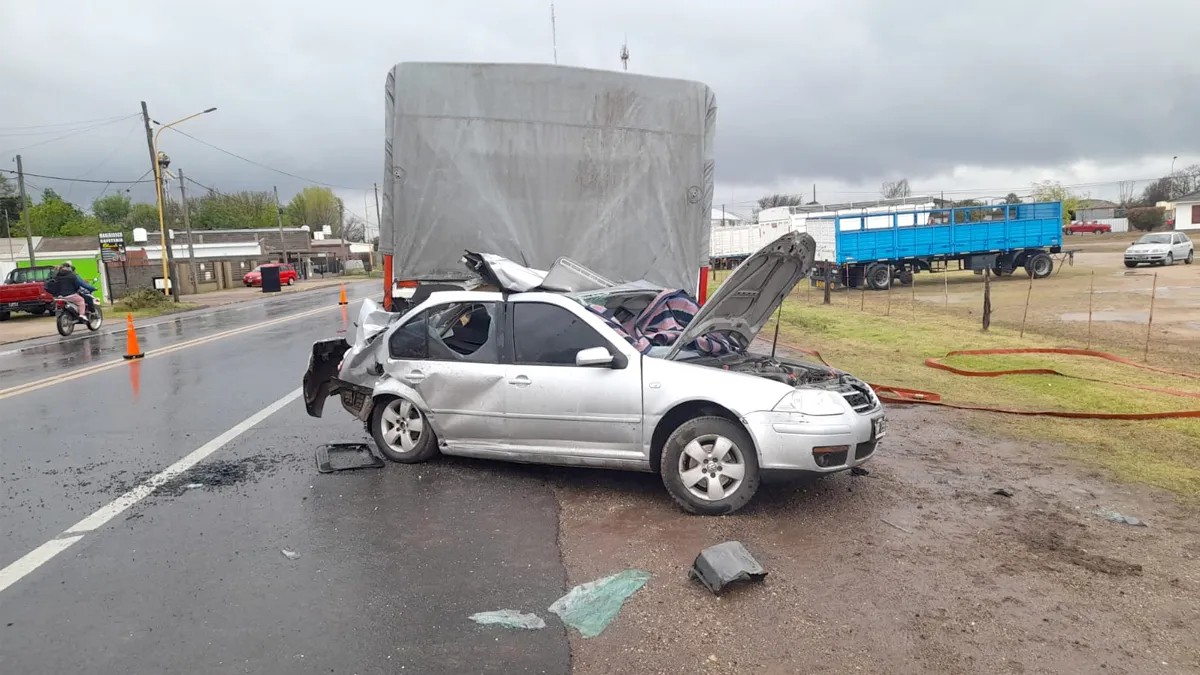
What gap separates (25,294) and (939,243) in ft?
103

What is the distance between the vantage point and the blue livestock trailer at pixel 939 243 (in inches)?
1152

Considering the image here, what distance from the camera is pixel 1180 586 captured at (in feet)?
13.3

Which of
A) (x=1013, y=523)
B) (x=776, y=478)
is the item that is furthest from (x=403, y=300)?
(x=1013, y=523)

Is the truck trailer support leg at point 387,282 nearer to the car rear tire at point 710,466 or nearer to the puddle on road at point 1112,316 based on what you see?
the car rear tire at point 710,466

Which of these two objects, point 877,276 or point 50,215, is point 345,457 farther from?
point 50,215

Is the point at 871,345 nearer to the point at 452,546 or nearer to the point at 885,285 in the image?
the point at 452,546

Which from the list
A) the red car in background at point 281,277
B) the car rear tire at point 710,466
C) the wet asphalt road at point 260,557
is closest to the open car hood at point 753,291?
the car rear tire at point 710,466

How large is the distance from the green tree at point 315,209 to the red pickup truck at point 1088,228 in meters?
91.1

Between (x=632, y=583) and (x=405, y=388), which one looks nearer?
(x=632, y=583)

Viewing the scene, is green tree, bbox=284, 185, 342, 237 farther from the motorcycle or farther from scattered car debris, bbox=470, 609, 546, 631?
scattered car debris, bbox=470, 609, 546, 631

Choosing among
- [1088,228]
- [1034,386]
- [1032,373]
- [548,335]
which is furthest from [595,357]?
[1088,228]

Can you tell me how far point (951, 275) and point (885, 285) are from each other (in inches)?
303

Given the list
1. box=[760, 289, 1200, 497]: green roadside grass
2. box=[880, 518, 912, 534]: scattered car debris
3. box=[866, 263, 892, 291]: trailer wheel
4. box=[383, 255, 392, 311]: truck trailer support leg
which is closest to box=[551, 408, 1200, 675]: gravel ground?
box=[880, 518, 912, 534]: scattered car debris

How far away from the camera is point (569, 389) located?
5.61 metres
